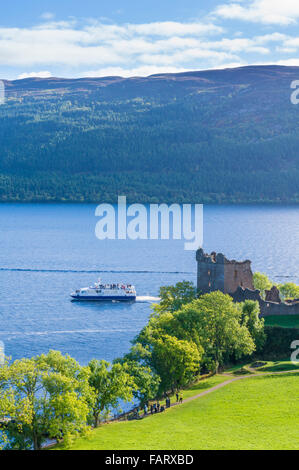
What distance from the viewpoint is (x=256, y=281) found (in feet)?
319

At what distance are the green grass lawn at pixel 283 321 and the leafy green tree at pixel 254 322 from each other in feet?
6.91

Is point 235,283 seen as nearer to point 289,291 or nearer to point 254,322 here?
point 254,322

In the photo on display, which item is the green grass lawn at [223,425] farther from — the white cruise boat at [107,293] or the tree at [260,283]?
the white cruise boat at [107,293]

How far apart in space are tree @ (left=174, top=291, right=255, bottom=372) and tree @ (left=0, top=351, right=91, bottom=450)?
76.9ft

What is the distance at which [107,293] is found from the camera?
137500 mm

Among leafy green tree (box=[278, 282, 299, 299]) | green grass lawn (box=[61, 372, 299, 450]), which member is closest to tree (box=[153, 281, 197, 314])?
leafy green tree (box=[278, 282, 299, 299])

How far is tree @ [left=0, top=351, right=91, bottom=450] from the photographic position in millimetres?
48469

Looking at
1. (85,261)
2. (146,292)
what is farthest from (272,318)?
(85,261)

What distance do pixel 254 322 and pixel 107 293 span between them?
63.7 m

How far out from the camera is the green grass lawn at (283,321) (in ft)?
262

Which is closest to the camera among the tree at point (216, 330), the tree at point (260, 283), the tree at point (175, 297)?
the tree at point (216, 330)

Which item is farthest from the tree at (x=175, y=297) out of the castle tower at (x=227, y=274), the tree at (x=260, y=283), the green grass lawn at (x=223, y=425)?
the green grass lawn at (x=223, y=425)

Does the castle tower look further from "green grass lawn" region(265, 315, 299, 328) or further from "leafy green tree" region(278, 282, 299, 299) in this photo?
"leafy green tree" region(278, 282, 299, 299)
